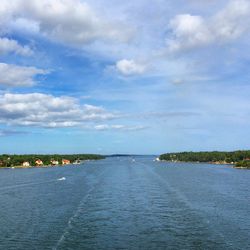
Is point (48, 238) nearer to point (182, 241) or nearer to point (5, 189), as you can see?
point (182, 241)

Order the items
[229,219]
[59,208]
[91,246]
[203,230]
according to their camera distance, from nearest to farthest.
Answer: [91,246], [203,230], [229,219], [59,208]

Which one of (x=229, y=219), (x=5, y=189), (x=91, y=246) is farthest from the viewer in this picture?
(x=5, y=189)

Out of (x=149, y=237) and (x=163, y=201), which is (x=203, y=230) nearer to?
(x=149, y=237)

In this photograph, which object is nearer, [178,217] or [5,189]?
[178,217]

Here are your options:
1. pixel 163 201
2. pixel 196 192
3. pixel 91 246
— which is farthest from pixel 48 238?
pixel 196 192

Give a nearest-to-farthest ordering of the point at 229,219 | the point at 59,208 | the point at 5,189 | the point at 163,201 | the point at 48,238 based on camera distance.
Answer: the point at 48,238, the point at 229,219, the point at 59,208, the point at 163,201, the point at 5,189

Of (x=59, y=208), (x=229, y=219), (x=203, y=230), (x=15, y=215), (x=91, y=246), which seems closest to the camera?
(x=91, y=246)

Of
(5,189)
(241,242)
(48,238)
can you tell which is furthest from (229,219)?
(5,189)

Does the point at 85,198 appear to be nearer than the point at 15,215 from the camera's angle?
No
